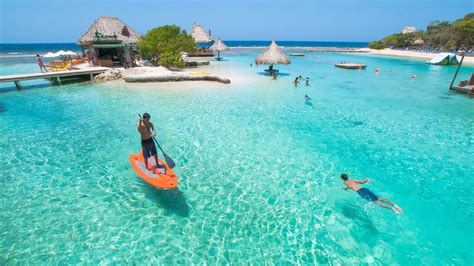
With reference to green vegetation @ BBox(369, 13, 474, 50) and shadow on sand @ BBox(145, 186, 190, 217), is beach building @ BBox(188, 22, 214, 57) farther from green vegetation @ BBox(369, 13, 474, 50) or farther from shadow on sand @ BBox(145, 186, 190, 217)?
green vegetation @ BBox(369, 13, 474, 50)

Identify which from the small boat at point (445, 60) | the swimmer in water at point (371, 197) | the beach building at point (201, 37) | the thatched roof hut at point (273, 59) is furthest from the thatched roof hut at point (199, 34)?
the swimmer in water at point (371, 197)

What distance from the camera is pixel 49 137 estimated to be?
38.5ft

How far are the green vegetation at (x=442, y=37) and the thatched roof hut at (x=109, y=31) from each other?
221 ft

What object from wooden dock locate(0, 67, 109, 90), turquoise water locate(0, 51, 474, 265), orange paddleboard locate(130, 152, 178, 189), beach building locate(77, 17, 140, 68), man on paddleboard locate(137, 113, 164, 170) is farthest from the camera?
beach building locate(77, 17, 140, 68)

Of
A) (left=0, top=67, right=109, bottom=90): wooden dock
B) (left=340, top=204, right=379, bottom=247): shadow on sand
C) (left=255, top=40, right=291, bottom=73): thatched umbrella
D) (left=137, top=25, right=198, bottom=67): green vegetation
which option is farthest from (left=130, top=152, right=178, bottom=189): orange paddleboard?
(left=137, top=25, right=198, bottom=67): green vegetation

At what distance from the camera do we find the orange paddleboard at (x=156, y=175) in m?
7.12

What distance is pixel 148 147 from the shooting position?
770cm

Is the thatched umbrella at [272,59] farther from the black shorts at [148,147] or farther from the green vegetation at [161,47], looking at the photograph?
the black shorts at [148,147]

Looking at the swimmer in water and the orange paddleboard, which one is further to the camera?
the orange paddleboard

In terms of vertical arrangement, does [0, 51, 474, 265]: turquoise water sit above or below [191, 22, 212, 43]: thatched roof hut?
below

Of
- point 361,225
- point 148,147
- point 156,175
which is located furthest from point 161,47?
point 361,225

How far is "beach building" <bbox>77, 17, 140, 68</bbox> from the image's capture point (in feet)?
91.5

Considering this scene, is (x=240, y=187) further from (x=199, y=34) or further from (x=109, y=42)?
(x=199, y=34)

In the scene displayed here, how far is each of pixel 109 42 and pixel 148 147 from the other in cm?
2580
